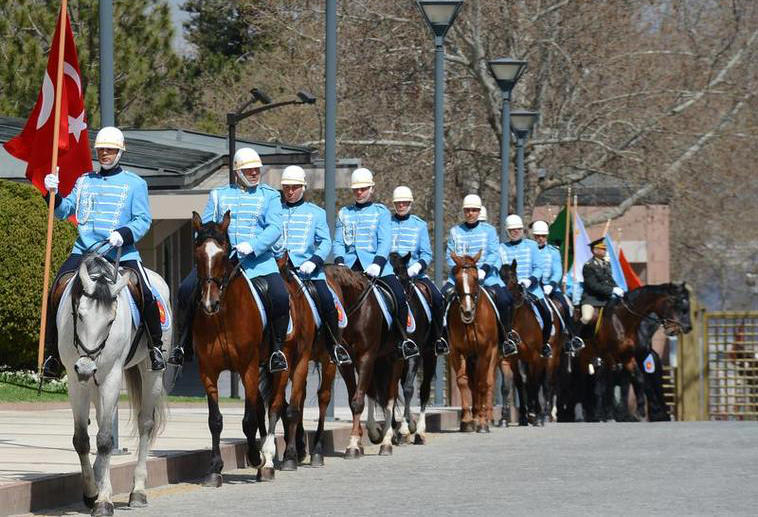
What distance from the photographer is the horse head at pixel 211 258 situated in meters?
14.8

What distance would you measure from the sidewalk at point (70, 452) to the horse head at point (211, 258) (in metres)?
1.17

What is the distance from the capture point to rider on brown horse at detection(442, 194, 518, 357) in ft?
76.1

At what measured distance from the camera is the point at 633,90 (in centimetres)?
4400

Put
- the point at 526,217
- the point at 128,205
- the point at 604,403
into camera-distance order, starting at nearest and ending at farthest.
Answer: the point at 128,205, the point at 604,403, the point at 526,217

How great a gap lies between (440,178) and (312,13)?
16.9m

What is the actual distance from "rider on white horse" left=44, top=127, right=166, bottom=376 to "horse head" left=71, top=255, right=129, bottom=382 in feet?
2.31

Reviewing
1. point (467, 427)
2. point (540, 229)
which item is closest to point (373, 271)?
point (467, 427)

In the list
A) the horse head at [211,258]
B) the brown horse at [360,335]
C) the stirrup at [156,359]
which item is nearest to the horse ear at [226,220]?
the horse head at [211,258]

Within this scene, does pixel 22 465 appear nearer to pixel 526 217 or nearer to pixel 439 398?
pixel 439 398

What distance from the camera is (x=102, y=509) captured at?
12.8m

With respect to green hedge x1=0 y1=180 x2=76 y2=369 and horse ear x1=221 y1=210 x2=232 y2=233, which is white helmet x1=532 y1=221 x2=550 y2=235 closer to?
green hedge x1=0 y1=180 x2=76 y2=369

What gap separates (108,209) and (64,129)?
328 cm

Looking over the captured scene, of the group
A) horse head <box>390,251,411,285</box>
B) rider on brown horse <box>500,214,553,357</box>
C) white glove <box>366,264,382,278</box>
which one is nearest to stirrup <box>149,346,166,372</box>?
white glove <box>366,264,382,278</box>

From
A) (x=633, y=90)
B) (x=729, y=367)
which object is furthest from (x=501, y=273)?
(x=729, y=367)
